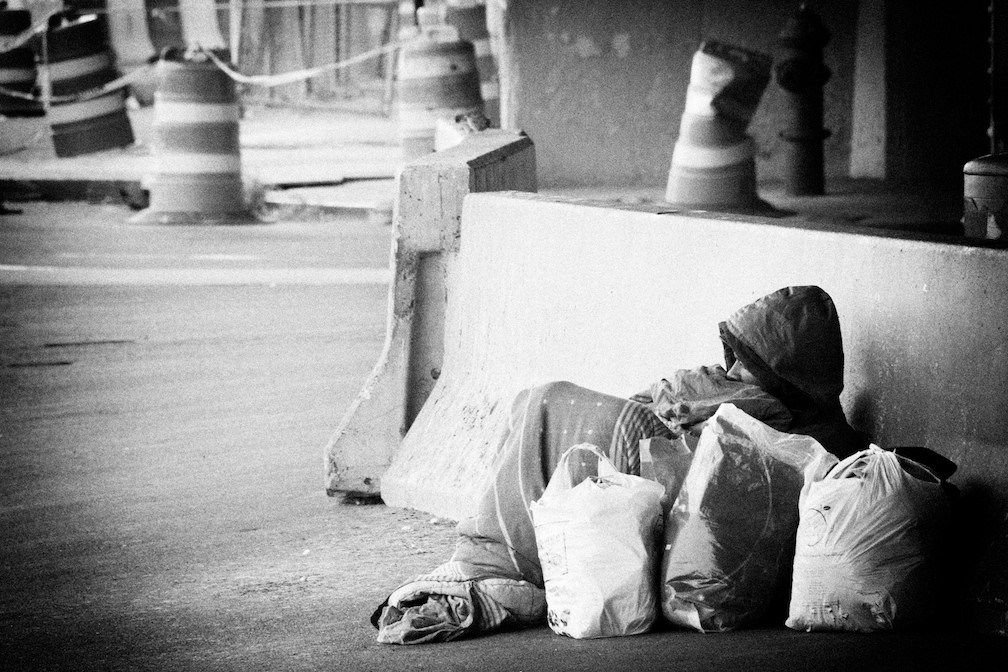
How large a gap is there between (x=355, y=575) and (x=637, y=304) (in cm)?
122

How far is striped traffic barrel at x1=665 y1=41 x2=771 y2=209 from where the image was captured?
1066cm

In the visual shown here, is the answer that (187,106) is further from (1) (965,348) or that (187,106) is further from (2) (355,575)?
(1) (965,348)

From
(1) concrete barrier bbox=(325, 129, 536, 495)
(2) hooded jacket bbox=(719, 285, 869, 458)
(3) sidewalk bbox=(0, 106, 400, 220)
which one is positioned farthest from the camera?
(3) sidewalk bbox=(0, 106, 400, 220)

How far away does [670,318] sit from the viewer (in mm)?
4570

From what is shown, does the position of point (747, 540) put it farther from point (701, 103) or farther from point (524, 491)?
point (701, 103)

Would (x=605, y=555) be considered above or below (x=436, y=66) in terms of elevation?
below

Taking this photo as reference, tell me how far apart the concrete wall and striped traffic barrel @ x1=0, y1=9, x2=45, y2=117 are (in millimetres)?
7287

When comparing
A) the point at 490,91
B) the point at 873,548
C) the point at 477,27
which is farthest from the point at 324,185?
the point at 873,548

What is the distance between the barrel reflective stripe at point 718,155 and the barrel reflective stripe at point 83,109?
375 inches

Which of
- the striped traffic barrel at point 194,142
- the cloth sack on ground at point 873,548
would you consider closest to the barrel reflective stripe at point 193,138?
the striped traffic barrel at point 194,142

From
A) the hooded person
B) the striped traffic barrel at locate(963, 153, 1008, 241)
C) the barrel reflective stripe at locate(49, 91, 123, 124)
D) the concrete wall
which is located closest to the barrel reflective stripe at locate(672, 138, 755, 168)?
the concrete wall

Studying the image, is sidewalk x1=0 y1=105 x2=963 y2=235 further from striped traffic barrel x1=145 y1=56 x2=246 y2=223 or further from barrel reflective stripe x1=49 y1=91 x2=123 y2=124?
striped traffic barrel x1=145 y1=56 x2=246 y2=223

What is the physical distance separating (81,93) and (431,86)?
21.4 feet

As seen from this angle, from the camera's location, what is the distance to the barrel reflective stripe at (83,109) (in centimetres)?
1772
